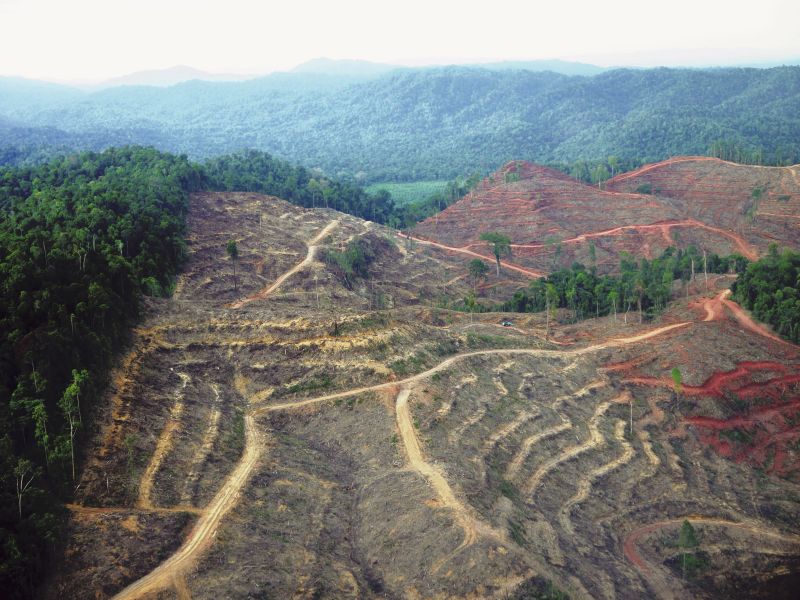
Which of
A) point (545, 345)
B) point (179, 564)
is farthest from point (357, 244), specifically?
point (179, 564)

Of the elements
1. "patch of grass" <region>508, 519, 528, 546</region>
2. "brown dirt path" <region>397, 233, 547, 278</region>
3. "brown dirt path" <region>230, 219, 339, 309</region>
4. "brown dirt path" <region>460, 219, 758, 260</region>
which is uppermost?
"patch of grass" <region>508, 519, 528, 546</region>

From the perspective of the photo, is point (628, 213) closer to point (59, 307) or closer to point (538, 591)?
point (59, 307)

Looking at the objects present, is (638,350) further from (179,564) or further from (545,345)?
(179,564)

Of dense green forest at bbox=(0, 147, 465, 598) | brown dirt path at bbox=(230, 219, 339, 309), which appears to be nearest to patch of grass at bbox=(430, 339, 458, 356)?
brown dirt path at bbox=(230, 219, 339, 309)

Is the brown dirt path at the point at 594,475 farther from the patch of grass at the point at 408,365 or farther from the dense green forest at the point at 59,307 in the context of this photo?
the dense green forest at the point at 59,307

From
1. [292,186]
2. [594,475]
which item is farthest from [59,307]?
[292,186]

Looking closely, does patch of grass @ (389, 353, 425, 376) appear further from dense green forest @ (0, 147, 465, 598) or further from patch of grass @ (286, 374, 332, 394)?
dense green forest @ (0, 147, 465, 598)

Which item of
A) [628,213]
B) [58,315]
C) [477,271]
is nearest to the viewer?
[58,315]
